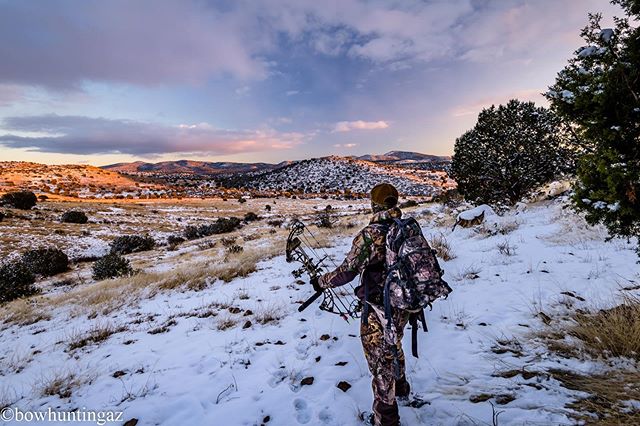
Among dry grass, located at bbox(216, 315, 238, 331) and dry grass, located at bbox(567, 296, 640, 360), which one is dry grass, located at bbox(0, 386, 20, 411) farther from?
dry grass, located at bbox(567, 296, 640, 360)

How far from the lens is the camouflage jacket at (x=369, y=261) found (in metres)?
3.04

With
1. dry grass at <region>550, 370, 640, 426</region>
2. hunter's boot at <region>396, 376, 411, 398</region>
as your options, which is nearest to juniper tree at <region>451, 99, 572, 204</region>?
dry grass at <region>550, 370, 640, 426</region>

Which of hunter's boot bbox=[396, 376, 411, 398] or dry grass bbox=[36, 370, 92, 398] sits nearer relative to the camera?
hunter's boot bbox=[396, 376, 411, 398]

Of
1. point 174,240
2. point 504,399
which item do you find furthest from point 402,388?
point 174,240

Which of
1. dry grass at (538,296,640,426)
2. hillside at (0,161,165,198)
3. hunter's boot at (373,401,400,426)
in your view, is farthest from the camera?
hillside at (0,161,165,198)

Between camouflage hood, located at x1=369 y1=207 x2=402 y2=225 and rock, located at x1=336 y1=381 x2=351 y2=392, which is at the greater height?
camouflage hood, located at x1=369 y1=207 x2=402 y2=225

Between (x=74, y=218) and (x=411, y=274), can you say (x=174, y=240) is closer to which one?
(x=74, y=218)

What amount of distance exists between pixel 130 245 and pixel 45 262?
5410 millimetres

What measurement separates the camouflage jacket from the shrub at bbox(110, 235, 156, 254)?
2133 centimetres

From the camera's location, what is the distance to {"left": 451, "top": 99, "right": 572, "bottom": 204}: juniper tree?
16.0m

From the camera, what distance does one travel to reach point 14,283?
11.7 m

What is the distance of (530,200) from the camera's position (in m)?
17.2

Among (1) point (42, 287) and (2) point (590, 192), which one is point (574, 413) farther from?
(1) point (42, 287)

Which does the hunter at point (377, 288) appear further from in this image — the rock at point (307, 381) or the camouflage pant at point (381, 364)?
the rock at point (307, 381)
